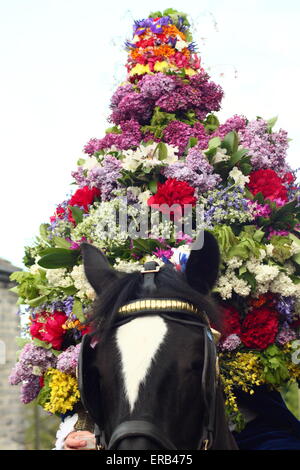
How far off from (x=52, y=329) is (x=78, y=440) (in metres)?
0.84

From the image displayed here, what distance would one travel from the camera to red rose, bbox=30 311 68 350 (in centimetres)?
474

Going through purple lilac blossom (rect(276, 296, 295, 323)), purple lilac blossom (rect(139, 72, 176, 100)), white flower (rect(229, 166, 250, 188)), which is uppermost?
purple lilac blossom (rect(139, 72, 176, 100))

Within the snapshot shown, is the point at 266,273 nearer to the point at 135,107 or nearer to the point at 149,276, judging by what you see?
the point at 149,276

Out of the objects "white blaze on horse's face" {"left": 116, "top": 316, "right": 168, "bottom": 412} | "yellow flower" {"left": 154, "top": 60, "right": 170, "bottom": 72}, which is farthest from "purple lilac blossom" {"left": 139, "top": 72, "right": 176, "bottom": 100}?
"white blaze on horse's face" {"left": 116, "top": 316, "right": 168, "bottom": 412}

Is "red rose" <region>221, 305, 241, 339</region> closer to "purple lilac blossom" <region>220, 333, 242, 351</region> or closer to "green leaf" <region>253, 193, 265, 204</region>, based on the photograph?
"purple lilac blossom" <region>220, 333, 242, 351</region>

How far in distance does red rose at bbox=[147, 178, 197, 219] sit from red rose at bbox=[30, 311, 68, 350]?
1.14m

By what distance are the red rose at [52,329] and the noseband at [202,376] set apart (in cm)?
164

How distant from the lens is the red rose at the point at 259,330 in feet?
15.0

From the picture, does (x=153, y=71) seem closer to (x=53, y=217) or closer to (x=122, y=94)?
(x=122, y=94)

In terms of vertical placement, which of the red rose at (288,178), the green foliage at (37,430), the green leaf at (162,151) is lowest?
the green foliage at (37,430)

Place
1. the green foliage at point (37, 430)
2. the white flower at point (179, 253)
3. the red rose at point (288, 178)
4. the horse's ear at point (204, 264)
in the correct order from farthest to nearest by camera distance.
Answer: the green foliage at point (37, 430)
the red rose at point (288, 178)
the white flower at point (179, 253)
the horse's ear at point (204, 264)

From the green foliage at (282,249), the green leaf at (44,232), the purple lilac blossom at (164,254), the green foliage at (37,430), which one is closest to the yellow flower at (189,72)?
the green leaf at (44,232)

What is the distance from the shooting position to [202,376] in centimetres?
285

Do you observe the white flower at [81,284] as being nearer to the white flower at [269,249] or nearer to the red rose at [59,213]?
the red rose at [59,213]
